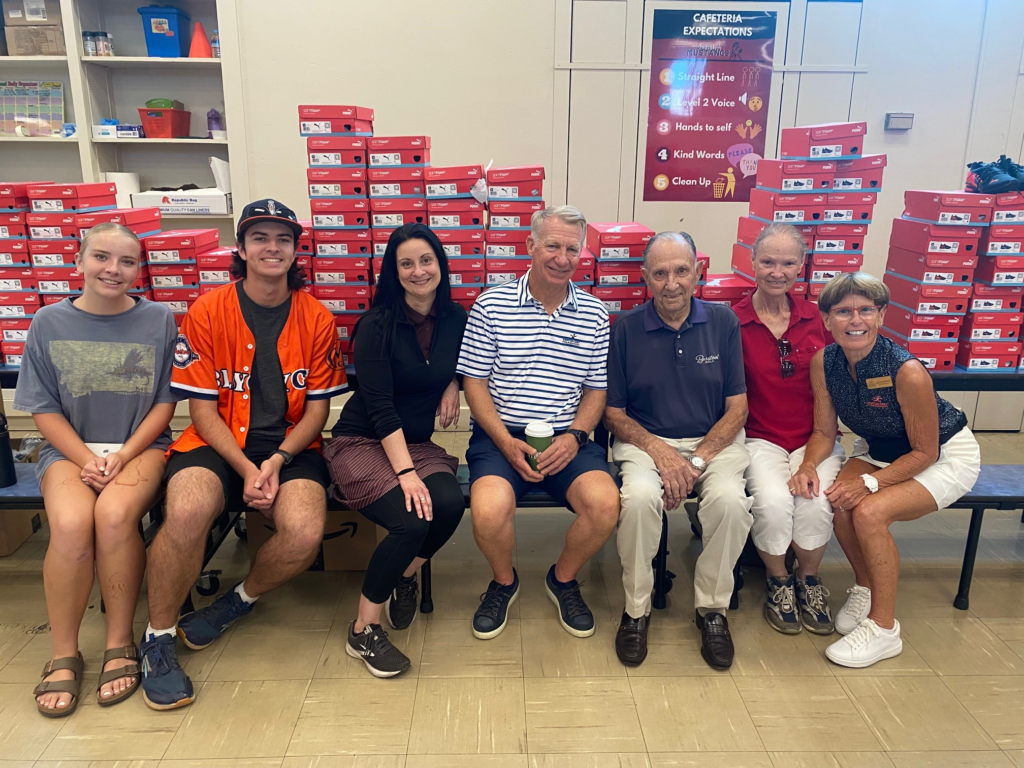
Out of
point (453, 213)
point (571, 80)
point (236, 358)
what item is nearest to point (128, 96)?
point (571, 80)

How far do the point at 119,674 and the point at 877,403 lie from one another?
2.56m

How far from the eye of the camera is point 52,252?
110 inches

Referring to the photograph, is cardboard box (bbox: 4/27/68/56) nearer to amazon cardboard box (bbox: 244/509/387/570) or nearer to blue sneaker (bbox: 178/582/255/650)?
amazon cardboard box (bbox: 244/509/387/570)

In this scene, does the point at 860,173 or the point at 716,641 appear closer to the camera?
the point at 716,641

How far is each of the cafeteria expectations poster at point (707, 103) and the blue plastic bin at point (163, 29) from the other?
2749mm


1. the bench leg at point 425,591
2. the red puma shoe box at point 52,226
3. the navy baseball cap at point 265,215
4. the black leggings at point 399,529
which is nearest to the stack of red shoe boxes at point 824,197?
the black leggings at point 399,529

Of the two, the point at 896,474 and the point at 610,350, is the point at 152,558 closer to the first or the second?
the point at 610,350

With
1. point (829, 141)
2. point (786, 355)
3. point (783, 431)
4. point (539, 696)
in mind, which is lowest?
point (539, 696)

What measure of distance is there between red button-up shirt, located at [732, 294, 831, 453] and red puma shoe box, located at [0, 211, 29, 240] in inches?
110

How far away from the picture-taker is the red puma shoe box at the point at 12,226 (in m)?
2.79

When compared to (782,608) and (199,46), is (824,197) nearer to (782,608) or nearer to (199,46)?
(782,608)

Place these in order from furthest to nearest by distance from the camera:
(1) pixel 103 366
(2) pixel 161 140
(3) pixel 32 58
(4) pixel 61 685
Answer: (2) pixel 161 140 → (3) pixel 32 58 → (1) pixel 103 366 → (4) pixel 61 685

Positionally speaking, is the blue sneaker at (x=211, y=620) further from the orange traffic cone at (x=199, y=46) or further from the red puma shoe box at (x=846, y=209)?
the orange traffic cone at (x=199, y=46)

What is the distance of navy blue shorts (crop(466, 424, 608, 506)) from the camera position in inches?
97.8
